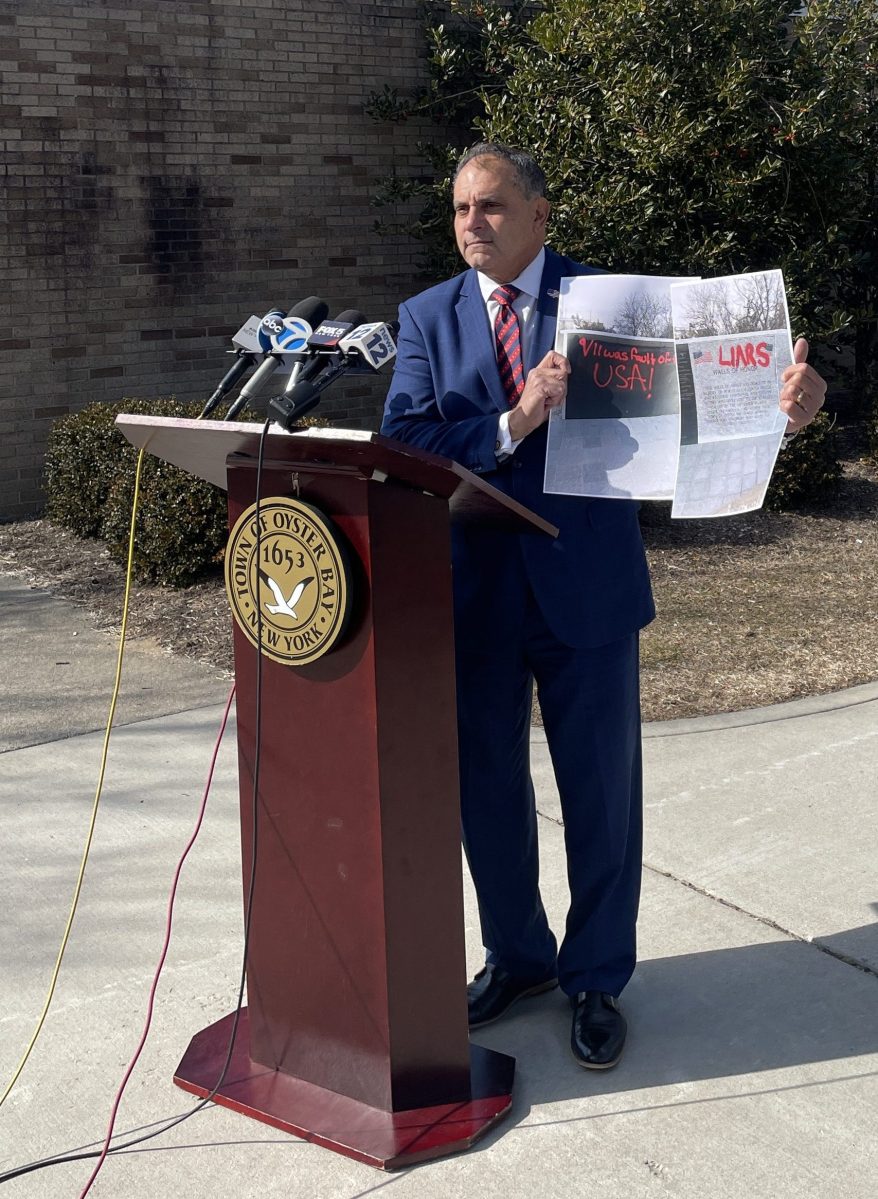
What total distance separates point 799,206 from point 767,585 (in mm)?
3308

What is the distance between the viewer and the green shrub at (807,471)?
910 cm

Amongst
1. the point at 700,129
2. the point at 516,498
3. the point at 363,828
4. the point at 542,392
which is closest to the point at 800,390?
the point at 542,392

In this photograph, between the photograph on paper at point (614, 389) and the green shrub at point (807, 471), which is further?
the green shrub at point (807, 471)

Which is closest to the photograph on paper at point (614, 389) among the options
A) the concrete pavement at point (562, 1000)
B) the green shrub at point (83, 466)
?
the concrete pavement at point (562, 1000)

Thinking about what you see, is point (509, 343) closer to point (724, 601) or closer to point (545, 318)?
point (545, 318)

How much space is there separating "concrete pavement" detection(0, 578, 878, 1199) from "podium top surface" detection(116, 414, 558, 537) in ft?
4.19

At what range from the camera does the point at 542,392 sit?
2619mm

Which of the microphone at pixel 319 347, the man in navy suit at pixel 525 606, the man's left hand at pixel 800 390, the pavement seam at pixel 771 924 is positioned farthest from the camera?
the pavement seam at pixel 771 924

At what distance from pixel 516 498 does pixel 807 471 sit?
6.76 m

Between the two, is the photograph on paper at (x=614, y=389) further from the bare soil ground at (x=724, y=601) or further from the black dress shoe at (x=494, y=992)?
the bare soil ground at (x=724, y=601)

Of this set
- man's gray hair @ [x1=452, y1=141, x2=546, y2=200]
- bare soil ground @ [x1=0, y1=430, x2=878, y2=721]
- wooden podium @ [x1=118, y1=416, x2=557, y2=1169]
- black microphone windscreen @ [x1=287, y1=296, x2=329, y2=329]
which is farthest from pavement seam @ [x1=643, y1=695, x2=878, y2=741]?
black microphone windscreen @ [x1=287, y1=296, x2=329, y2=329]

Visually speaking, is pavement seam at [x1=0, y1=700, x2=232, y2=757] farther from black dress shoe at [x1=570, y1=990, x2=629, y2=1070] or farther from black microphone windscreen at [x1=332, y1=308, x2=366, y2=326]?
black microphone windscreen at [x1=332, y1=308, x2=366, y2=326]

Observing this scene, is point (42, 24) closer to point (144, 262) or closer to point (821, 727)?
point (144, 262)

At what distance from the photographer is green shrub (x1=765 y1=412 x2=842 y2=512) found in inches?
358
